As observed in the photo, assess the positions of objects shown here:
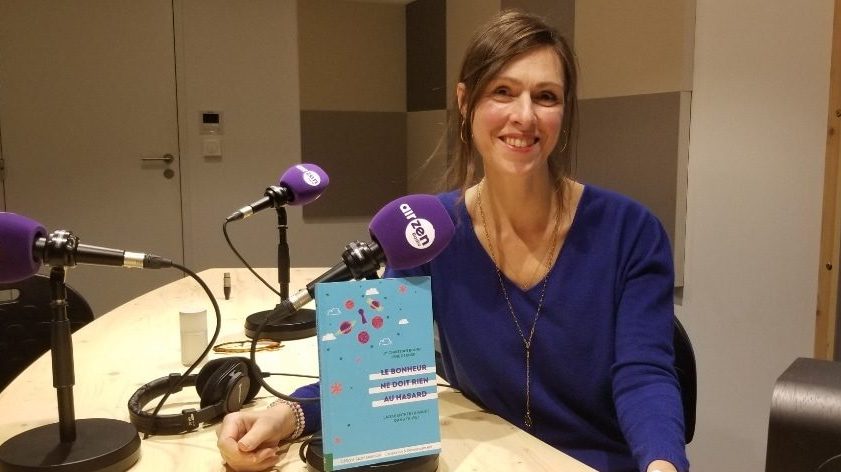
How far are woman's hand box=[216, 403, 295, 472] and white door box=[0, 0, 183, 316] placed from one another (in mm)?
3088

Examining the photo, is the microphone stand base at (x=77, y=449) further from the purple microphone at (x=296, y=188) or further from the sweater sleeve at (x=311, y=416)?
the purple microphone at (x=296, y=188)

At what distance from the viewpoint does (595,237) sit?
1301 millimetres

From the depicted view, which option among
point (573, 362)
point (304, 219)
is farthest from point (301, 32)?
point (573, 362)

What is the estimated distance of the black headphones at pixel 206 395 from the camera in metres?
1.10

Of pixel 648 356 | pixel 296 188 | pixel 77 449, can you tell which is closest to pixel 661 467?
pixel 648 356

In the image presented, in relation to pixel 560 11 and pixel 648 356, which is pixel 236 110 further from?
→ pixel 648 356

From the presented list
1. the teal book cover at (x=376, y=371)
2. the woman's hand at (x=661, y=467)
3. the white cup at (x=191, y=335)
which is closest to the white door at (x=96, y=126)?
the white cup at (x=191, y=335)

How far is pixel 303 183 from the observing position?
5.57 feet

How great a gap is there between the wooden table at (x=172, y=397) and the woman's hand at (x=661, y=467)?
96 millimetres

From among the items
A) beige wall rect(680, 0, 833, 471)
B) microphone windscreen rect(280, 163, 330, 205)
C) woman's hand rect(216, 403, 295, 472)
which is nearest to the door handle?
microphone windscreen rect(280, 163, 330, 205)

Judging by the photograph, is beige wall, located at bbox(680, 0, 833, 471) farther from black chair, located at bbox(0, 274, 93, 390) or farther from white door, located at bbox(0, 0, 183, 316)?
white door, located at bbox(0, 0, 183, 316)

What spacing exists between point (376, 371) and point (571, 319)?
520 millimetres

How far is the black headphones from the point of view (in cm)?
110

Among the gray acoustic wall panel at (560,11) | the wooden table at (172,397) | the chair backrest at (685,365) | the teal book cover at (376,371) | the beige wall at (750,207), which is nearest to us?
the teal book cover at (376,371)
